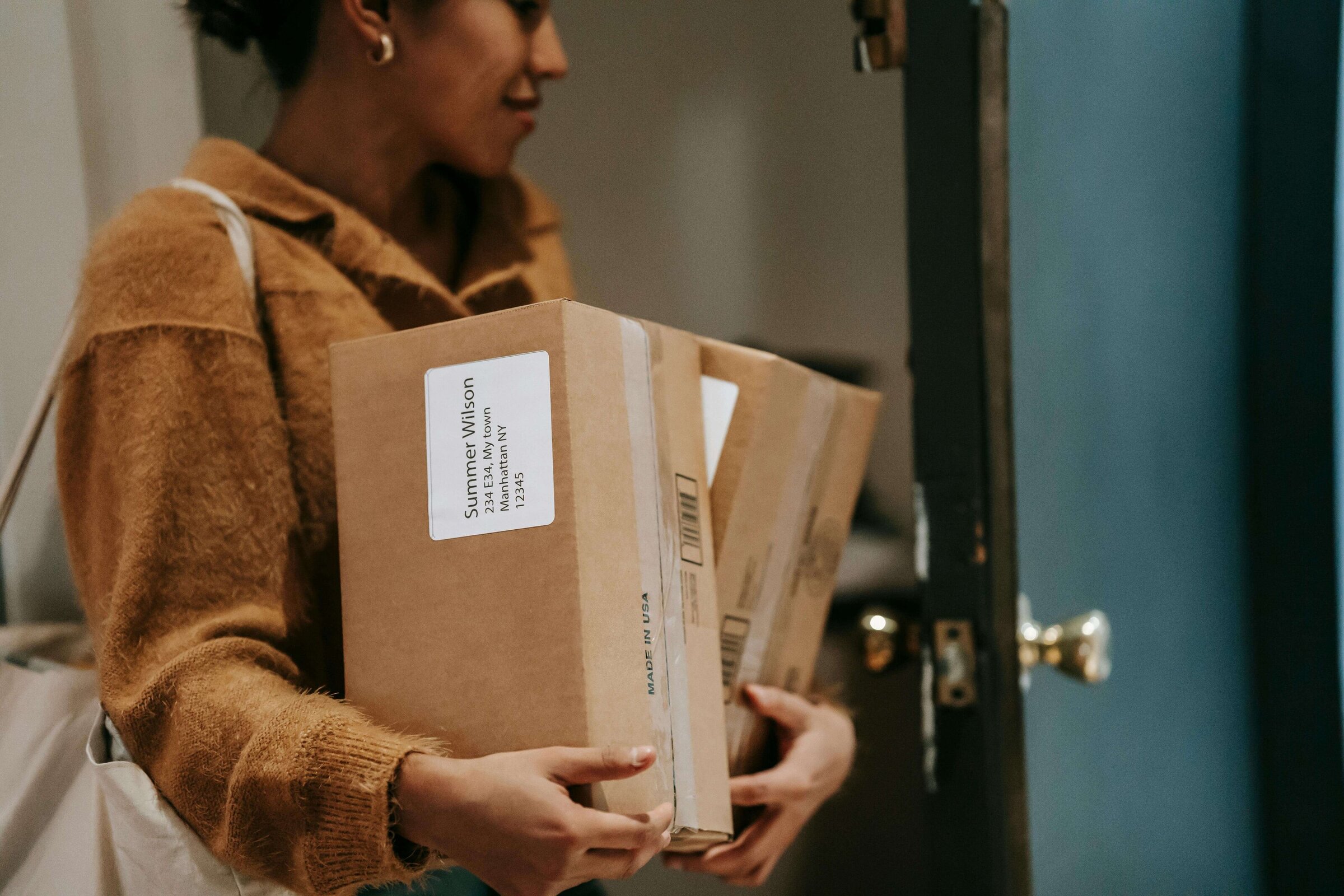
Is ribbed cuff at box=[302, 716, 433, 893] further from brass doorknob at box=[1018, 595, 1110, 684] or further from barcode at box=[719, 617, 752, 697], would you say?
brass doorknob at box=[1018, 595, 1110, 684]

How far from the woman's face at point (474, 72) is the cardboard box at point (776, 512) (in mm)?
325

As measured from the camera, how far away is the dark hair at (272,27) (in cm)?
99

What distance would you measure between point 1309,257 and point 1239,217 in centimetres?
10

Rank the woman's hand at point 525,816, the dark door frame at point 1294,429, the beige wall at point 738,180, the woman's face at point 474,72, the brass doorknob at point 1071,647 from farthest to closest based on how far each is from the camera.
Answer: the beige wall at point 738,180 → the dark door frame at point 1294,429 → the brass doorknob at point 1071,647 → the woman's face at point 474,72 → the woman's hand at point 525,816

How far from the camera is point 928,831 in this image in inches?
38.1

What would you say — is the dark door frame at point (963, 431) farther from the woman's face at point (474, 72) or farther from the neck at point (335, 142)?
the neck at point (335, 142)

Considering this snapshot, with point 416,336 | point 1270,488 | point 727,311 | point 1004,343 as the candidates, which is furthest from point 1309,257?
point 416,336

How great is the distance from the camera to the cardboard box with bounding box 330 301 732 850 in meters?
0.67

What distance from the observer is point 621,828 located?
26.0 inches

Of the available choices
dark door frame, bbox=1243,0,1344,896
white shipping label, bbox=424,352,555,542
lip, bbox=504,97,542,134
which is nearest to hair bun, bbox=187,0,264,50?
lip, bbox=504,97,542,134

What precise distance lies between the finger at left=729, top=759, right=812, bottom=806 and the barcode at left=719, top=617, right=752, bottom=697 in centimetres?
8

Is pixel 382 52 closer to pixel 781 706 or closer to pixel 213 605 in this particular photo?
pixel 213 605

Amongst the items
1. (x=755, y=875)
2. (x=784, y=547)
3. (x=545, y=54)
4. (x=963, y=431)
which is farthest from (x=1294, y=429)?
(x=545, y=54)

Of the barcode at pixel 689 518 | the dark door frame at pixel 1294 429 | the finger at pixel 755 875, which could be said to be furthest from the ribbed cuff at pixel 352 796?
the dark door frame at pixel 1294 429
